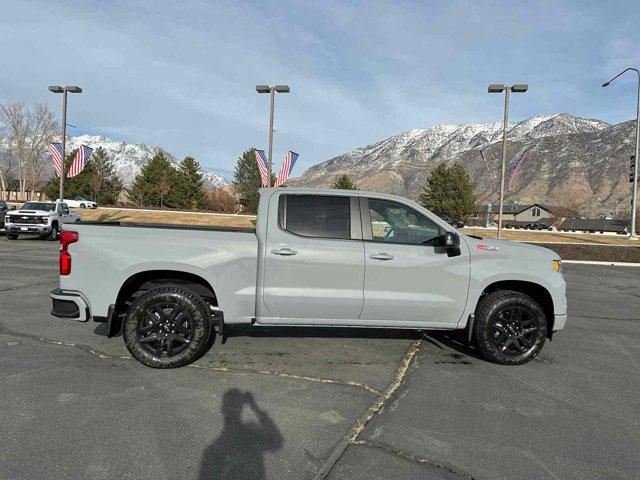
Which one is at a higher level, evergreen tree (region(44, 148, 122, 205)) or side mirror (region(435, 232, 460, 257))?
evergreen tree (region(44, 148, 122, 205))

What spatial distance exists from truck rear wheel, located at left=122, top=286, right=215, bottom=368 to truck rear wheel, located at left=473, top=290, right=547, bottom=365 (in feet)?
9.57

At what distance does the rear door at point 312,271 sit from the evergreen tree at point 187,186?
199 ft

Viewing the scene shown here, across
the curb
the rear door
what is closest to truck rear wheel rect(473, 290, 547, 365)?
the rear door

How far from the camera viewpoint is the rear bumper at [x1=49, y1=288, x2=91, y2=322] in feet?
15.0

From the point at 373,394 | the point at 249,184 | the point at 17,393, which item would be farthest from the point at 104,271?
the point at 249,184

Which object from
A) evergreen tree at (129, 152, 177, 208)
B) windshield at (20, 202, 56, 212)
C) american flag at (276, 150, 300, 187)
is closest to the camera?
windshield at (20, 202, 56, 212)

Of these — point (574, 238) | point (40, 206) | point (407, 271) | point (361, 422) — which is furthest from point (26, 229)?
point (574, 238)

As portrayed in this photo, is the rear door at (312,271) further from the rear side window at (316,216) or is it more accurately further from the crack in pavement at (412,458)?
the crack in pavement at (412,458)

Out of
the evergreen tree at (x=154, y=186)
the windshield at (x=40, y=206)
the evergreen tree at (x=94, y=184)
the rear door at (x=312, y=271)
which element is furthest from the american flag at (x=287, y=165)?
the evergreen tree at (x=94, y=184)

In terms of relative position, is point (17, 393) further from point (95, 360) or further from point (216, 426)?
point (216, 426)

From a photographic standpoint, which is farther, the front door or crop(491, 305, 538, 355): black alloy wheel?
crop(491, 305, 538, 355): black alloy wheel

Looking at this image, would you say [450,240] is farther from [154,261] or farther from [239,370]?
[154,261]

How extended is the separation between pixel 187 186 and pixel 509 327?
2457 inches

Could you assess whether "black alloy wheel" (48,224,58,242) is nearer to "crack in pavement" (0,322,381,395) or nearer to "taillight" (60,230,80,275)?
"crack in pavement" (0,322,381,395)
